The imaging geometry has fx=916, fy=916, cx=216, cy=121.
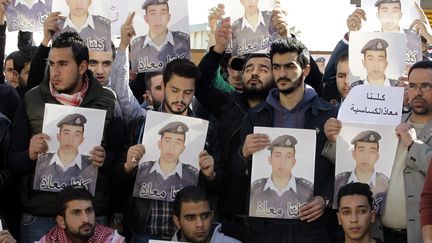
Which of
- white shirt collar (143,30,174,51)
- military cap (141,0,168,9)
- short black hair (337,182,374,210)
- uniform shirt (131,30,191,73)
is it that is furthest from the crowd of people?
military cap (141,0,168,9)

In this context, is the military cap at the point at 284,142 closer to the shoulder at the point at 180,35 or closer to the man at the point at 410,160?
the man at the point at 410,160

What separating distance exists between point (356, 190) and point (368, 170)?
180 millimetres

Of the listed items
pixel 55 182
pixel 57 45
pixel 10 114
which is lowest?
pixel 55 182

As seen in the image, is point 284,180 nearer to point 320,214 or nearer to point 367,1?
point 320,214

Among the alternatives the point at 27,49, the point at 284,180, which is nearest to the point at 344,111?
the point at 284,180

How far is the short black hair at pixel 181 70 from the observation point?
634 centimetres

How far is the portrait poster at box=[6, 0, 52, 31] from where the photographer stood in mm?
7066

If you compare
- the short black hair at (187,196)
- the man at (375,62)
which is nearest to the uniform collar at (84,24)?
the short black hair at (187,196)

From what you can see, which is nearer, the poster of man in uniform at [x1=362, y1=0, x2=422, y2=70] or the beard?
the beard

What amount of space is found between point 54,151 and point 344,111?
196cm

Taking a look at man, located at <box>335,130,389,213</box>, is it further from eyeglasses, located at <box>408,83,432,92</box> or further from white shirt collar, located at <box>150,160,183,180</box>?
white shirt collar, located at <box>150,160,183,180</box>

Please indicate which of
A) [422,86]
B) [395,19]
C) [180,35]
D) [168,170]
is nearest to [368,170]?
[422,86]

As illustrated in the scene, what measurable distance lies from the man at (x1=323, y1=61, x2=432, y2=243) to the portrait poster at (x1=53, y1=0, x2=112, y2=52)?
6.14 feet

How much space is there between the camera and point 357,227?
5.87 m
